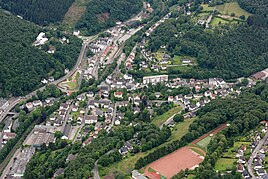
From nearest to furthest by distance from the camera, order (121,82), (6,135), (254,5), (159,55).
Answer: (6,135), (121,82), (159,55), (254,5)

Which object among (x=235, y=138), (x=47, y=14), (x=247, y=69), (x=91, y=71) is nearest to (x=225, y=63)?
Answer: (x=247, y=69)

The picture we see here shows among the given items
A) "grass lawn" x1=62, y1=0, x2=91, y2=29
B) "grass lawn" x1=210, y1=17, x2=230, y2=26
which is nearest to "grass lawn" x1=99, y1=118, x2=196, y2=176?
"grass lawn" x1=210, y1=17, x2=230, y2=26

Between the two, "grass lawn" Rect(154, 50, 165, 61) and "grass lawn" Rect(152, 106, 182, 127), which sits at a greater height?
"grass lawn" Rect(154, 50, 165, 61)

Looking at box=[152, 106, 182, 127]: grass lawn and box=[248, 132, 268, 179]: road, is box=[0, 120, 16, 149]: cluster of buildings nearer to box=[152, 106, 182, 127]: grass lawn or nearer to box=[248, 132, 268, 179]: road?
box=[152, 106, 182, 127]: grass lawn

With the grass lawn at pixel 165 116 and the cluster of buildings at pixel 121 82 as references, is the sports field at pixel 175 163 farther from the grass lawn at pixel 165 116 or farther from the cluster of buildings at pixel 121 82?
the cluster of buildings at pixel 121 82

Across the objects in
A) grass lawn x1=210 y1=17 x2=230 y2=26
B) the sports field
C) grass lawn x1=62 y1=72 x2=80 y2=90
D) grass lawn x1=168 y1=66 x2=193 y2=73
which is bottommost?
grass lawn x1=168 y1=66 x2=193 y2=73

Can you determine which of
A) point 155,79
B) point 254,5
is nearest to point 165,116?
point 155,79

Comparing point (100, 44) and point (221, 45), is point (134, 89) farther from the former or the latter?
point (100, 44)
